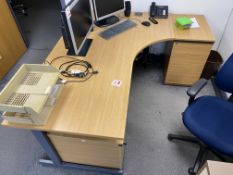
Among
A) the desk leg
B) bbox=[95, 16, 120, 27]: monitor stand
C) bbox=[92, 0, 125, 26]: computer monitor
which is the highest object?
bbox=[92, 0, 125, 26]: computer monitor

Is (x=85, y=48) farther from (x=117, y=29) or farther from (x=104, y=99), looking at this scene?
(x=104, y=99)

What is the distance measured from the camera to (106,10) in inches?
81.4

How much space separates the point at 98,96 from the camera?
4.48ft

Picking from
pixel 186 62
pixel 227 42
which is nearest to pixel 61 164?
pixel 186 62

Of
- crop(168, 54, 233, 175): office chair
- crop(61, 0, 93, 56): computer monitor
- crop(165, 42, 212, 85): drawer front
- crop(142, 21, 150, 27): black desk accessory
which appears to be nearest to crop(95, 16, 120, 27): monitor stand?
crop(61, 0, 93, 56): computer monitor

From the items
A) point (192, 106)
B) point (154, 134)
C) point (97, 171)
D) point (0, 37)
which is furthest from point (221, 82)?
point (0, 37)

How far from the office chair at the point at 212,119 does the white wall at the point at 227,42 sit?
2.73 feet

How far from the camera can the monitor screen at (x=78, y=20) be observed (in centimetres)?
144

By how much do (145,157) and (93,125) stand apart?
859 mm

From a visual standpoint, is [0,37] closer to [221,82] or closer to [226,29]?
[221,82]

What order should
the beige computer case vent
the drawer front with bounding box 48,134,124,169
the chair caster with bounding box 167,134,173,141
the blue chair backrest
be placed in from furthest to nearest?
the chair caster with bounding box 167,134,173,141, the blue chair backrest, the drawer front with bounding box 48,134,124,169, the beige computer case vent

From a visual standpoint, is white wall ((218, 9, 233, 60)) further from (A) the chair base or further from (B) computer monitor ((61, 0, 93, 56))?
(B) computer monitor ((61, 0, 93, 56))

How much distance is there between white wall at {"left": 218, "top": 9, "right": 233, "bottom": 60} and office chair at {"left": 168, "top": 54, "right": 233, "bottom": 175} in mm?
834

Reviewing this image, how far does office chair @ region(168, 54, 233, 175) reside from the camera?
1366mm
